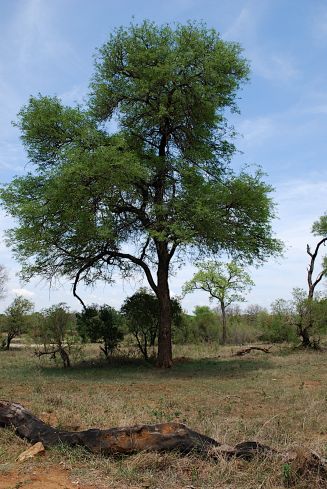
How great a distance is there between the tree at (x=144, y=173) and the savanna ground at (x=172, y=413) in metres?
4.15

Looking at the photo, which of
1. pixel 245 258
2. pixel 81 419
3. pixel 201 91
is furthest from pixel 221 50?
pixel 81 419

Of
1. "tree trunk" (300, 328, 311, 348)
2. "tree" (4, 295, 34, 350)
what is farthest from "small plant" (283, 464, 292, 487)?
"tree" (4, 295, 34, 350)

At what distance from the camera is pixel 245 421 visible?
8.32 meters

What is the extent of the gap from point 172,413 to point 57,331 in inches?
422

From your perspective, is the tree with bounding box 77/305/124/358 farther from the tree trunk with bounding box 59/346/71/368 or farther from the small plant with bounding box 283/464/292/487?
the small plant with bounding box 283/464/292/487

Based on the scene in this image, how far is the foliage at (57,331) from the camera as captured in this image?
62.3ft

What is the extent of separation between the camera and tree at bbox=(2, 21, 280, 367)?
1620cm

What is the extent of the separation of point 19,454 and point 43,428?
514 mm

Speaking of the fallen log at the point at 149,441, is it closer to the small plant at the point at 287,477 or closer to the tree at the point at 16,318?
the small plant at the point at 287,477

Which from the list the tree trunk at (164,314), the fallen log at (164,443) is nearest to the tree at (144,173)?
the tree trunk at (164,314)

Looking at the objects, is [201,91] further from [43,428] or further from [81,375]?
[43,428]

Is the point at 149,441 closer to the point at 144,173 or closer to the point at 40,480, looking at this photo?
the point at 40,480

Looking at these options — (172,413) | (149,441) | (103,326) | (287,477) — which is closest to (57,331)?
(103,326)

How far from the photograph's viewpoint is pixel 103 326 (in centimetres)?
2103
